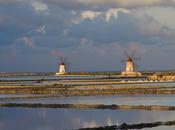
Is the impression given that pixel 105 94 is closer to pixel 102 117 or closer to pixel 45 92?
pixel 45 92

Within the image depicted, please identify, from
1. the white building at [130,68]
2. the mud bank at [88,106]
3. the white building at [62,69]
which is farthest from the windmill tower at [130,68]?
the mud bank at [88,106]

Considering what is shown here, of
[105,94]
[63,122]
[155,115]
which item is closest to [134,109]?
[155,115]

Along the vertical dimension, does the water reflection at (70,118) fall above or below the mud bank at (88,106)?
Result: below

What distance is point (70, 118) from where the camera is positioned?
30.2 metres

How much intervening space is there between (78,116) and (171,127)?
8.03 m

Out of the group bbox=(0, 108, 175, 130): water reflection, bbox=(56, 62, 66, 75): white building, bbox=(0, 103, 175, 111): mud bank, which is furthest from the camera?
bbox=(56, 62, 66, 75): white building

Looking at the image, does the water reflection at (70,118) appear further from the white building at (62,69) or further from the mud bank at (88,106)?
the white building at (62,69)

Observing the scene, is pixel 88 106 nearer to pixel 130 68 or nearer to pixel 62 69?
pixel 130 68

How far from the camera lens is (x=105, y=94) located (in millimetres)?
50531

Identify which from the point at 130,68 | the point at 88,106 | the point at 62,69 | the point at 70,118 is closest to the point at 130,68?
the point at 130,68

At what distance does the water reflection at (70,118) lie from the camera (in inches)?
1069

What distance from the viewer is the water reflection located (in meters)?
27.1

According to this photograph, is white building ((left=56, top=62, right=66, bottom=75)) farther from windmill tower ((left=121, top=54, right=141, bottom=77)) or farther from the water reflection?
the water reflection

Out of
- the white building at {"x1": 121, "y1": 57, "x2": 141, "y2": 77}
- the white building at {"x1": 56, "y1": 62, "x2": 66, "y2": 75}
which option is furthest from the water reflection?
the white building at {"x1": 56, "y1": 62, "x2": 66, "y2": 75}
